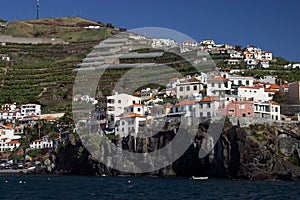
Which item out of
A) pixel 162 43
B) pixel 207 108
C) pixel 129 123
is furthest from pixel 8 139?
pixel 162 43

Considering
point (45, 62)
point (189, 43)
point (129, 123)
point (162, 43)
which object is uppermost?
point (162, 43)

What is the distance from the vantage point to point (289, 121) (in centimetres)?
6662

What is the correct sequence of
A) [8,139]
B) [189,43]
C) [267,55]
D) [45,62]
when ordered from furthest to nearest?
[45,62] → [189,43] → [267,55] → [8,139]

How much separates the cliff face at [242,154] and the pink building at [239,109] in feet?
16.5

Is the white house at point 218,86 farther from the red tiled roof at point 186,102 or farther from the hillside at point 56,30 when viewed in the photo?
the hillside at point 56,30

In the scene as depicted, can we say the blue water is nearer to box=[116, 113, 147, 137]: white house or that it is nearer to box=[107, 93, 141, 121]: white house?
box=[116, 113, 147, 137]: white house

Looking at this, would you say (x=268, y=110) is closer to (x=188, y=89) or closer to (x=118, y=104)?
(x=188, y=89)

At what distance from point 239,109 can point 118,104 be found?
24.9m

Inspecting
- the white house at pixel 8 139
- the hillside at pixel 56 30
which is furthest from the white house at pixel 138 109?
the hillside at pixel 56 30

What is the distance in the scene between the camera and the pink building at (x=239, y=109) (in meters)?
68.1

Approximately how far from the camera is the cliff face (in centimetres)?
5856

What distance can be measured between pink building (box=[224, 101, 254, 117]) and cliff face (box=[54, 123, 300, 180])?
504 cm

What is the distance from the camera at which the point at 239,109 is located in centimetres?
6856

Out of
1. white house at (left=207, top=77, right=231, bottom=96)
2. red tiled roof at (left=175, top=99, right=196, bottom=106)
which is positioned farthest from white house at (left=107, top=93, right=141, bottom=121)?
white house at (left=207, top=77, right=231, bottom=96)
